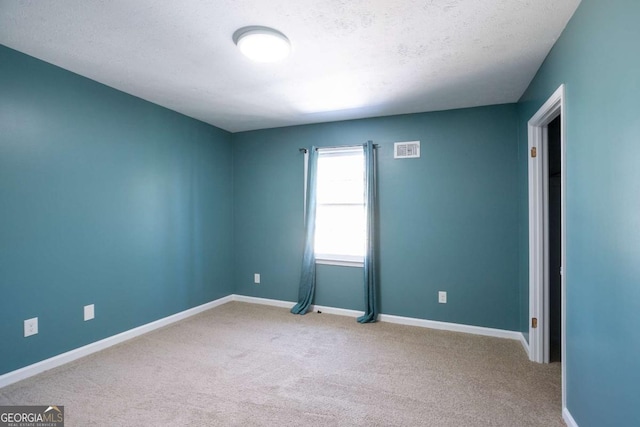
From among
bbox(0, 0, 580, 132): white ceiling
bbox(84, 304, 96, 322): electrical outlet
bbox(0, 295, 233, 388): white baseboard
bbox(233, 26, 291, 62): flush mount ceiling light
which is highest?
bbox(0, 0, 580, 132): white ceiling

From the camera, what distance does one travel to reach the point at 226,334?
127 inches

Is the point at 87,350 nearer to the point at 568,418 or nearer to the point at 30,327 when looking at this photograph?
the point at 30,327

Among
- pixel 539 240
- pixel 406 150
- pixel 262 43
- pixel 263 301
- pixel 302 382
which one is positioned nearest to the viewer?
pixel 262 43

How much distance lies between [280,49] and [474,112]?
92.0 inches

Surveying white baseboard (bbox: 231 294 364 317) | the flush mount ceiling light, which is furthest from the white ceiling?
white baseboard (bbox: 231 294 364 317)

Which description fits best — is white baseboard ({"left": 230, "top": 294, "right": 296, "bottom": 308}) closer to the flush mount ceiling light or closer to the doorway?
the doorway

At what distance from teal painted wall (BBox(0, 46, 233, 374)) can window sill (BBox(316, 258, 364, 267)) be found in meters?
1.53

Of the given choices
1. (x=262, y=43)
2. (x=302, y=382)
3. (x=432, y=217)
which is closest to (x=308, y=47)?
(x=262, y=43)

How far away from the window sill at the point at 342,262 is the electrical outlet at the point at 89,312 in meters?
2.41

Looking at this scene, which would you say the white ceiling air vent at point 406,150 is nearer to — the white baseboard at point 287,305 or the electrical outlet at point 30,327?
the white baseboard at point 287,305

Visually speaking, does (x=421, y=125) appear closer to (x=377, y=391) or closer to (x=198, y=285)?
(x=377, y=391)

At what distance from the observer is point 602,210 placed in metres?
1.49

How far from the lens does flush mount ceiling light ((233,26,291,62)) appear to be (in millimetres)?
1947

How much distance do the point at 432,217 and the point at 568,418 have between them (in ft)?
6.73
